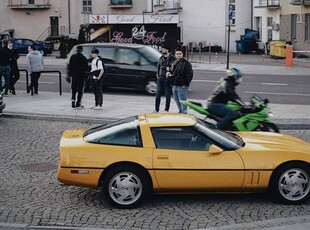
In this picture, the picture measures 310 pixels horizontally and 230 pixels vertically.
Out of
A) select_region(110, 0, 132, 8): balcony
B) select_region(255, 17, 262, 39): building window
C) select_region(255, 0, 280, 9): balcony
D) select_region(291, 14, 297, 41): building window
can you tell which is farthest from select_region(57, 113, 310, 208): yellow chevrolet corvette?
select_region(110, 0, 132, 8): balcony

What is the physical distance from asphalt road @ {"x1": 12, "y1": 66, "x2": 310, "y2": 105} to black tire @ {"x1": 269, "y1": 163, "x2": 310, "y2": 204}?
1143cm

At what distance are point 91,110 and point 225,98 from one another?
6.34 meters

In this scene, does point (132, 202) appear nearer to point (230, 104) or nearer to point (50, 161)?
point (50, 161)

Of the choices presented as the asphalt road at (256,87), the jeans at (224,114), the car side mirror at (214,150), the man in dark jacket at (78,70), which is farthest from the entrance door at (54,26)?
the car side mirror at (214,150)

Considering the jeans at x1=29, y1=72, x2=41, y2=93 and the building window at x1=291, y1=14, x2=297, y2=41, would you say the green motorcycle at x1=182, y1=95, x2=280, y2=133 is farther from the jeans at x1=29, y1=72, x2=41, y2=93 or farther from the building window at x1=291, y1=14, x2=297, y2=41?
the building window at x1=291, y1=14, x2=297, y2=41

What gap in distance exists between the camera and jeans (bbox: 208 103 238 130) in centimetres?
1262

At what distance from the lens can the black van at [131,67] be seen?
73.4 feet

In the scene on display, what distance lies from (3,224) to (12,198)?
3.91 feet

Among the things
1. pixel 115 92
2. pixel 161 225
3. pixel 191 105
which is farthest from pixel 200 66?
pixel 161 225

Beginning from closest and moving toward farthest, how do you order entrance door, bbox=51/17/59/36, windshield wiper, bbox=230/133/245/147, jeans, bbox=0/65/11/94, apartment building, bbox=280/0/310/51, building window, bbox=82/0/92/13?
windshield wiper, bbox=230/133/245/147, jeans, bbox=0/65/11/94, apartment building, bbox=280/0/310/51, building window, bbox=82/0/92/13, entrance door, bbox=51/17/59/36

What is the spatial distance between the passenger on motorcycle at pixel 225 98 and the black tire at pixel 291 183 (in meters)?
3.47

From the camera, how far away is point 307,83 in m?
27.1

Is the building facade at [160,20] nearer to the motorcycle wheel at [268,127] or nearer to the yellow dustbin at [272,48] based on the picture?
the yellow dustbin at [272,48]

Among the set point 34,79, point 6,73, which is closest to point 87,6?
point 34,79
